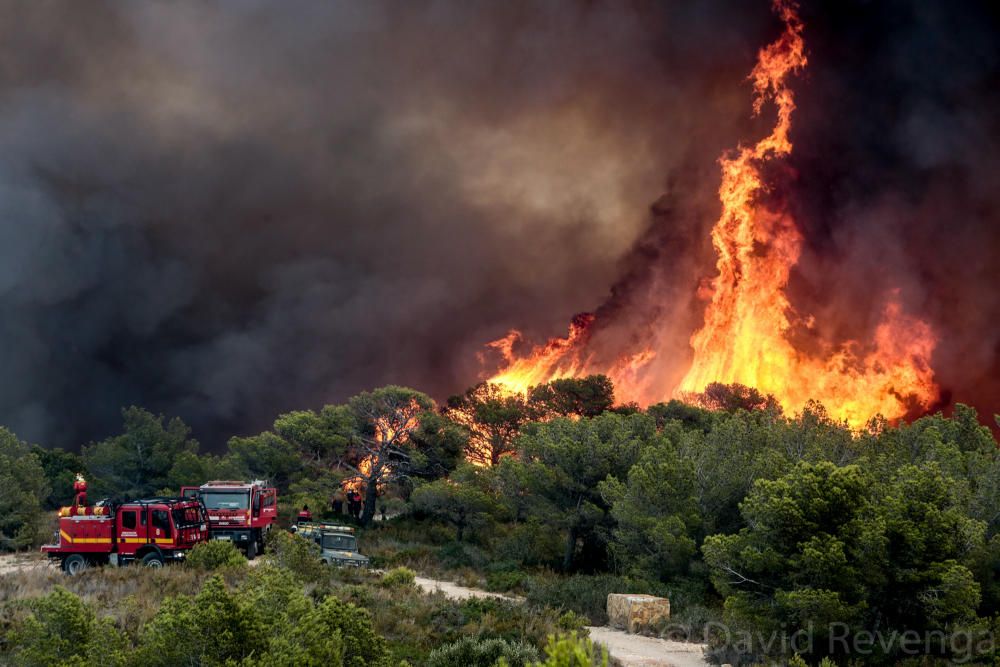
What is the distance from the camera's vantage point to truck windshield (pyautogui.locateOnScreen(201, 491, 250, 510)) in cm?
3388

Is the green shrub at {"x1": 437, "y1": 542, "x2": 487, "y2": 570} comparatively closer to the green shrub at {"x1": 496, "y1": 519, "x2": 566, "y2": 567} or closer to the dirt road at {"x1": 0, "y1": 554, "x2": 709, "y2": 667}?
the green shrub at {"x1": 496, "y1": 519, "x2": 566, "y2": 567}

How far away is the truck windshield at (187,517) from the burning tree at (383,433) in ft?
66.7

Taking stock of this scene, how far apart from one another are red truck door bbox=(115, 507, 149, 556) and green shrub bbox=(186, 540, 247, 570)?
4.76m

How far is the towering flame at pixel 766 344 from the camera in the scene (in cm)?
6369

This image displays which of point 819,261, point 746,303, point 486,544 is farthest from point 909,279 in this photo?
point 486,544

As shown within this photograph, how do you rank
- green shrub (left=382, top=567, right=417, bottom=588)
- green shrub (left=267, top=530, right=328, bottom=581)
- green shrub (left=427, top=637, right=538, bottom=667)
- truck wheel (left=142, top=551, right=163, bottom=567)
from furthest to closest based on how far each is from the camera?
truck wheel (left=142, top=551, right=163, bottom=567)
green shrub (left=382, top=567, right=417, bottom=588)
green shrub (left=267, top=530, right=328, bottom=581)
green shrub (left=427, top=637, right=538, bottom=667)

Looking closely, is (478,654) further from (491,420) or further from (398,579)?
(491,420)

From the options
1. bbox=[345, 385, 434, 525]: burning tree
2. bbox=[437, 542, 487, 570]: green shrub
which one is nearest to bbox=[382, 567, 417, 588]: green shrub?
bbox=[437, 542, 487, 570]: green shrub

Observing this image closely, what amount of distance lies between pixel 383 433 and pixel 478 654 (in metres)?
37.1

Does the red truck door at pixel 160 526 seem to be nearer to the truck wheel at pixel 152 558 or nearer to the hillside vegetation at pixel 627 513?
the truck wheel at pixel 152 558

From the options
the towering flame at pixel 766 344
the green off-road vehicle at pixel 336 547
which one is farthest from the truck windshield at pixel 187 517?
the towering flame at pixel 766 344

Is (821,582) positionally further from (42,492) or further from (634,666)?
(42,492)

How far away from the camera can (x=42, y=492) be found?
141ft

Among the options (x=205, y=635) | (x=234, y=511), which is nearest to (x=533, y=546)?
(x=234, y=511)
